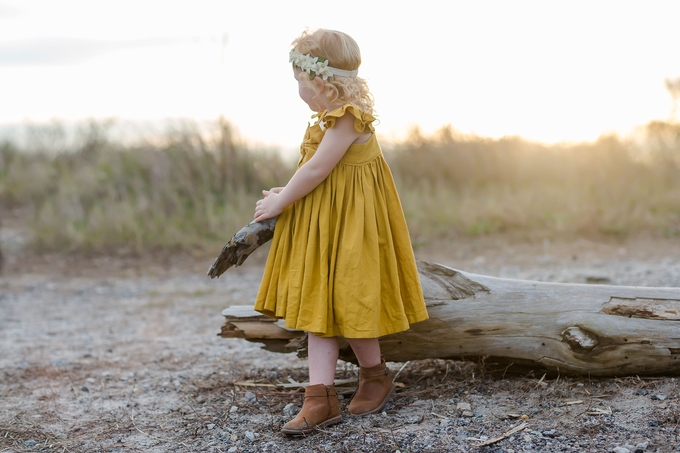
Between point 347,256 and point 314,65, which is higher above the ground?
point 314,65

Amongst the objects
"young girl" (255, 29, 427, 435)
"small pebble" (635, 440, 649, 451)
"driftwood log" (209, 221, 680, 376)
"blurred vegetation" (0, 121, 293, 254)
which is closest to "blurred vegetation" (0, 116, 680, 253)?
"blurred vegetation" (0, 121, 293, 254)

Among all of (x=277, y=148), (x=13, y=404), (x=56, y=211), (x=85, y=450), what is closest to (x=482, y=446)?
(x=85, y=450)

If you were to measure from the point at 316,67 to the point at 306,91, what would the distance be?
148 mm

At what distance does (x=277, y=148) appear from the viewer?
9469 millimetres

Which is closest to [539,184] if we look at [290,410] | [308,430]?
[290,410]

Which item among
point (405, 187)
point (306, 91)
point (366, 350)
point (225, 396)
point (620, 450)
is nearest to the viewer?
point (620, 450)

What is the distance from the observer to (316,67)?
274 cm

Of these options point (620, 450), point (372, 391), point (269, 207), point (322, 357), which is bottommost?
point (620, 450)

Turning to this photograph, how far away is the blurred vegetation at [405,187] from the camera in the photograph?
8.25 metres

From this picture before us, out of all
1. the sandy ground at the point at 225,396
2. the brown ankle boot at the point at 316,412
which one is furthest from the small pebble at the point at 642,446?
the brown ankle boot at the point at 316,412

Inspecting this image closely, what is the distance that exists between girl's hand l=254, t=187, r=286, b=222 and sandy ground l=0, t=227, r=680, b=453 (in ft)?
3.10

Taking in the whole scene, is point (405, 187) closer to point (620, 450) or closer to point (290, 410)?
point (290, 410)

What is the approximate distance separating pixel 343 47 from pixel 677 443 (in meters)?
2.04

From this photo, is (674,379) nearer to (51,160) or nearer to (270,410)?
(270,410)
